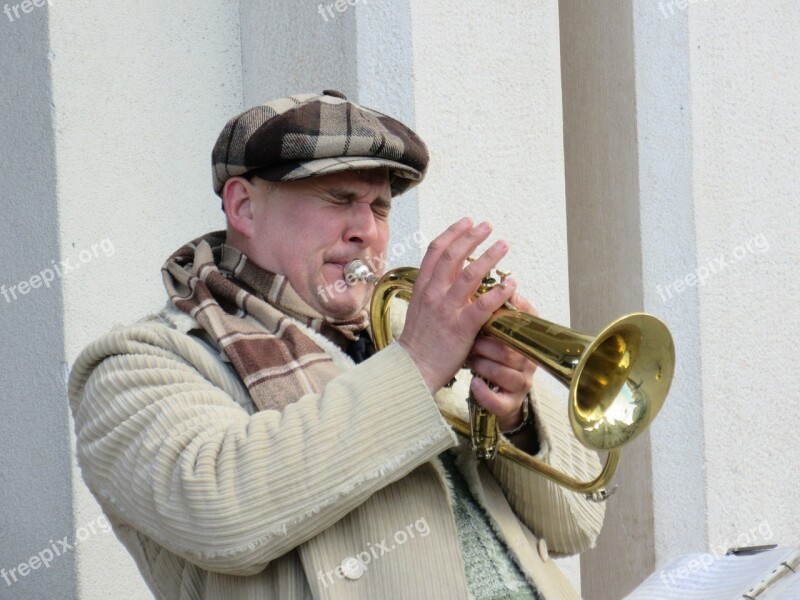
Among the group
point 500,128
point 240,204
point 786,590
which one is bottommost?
point 786,590

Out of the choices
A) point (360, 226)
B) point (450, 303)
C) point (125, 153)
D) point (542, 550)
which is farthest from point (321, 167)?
point (125, 153)

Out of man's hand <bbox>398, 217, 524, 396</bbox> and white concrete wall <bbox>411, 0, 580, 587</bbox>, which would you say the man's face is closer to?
man's hand <bbox>398, 217, 524, 396</bbox>

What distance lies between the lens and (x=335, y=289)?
101 inches

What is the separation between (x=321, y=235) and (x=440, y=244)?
1.40 feet

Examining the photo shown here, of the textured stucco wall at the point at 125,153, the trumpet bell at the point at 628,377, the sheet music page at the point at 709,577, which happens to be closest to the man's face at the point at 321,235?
the trumpet bell at the point at 628,377

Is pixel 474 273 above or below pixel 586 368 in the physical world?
above

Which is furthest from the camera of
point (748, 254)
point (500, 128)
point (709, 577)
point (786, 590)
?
point (748, 254)

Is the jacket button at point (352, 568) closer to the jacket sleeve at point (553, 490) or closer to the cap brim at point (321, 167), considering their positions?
the jacket sleeve at point (553, 490)

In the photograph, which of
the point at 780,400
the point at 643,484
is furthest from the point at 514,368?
the point at 780,400

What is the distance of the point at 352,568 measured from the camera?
2225 millimetres

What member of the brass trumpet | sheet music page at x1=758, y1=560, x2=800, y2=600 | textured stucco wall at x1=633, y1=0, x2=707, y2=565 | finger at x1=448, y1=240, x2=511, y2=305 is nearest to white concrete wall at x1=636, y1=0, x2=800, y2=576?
textured stucco wall at x1=633, y1=0, x2=707, y2=565

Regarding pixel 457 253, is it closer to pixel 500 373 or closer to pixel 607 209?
pixel 500 373

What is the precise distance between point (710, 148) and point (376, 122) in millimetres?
2300

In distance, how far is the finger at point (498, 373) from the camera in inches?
90.7
